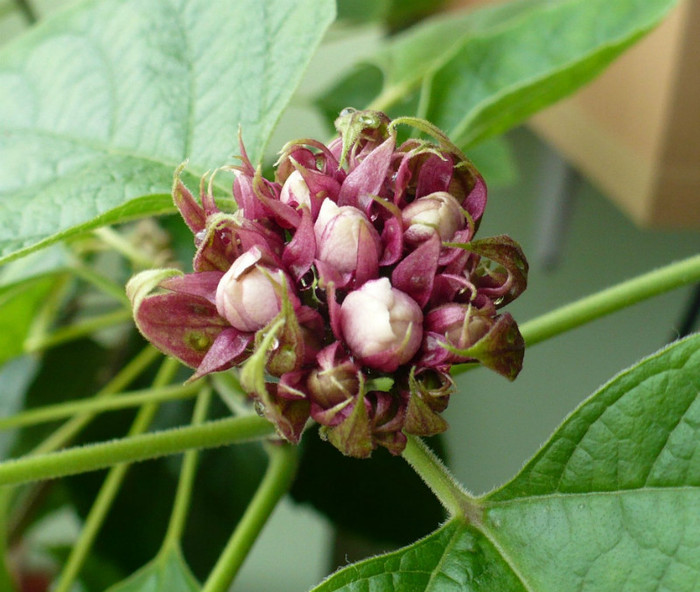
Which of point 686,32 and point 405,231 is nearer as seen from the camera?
point 405,231

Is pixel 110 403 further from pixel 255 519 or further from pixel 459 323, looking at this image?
pixel 459 323

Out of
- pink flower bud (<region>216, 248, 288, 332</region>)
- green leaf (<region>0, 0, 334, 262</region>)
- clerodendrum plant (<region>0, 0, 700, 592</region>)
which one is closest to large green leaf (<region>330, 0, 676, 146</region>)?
clerodendrum plant (<region>0, 0, 700, 592</region>)

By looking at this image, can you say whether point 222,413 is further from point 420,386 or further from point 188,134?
point 420,386

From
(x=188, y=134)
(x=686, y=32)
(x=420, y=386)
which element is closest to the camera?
(x=420, y=386)

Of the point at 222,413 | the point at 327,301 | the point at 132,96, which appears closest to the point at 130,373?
the point at 222,413

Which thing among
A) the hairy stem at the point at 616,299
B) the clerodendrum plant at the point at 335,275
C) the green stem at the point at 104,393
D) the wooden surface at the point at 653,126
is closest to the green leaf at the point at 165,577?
the clerodendrum plant at the point at 335,275

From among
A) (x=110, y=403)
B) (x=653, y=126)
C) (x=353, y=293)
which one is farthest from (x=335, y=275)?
(x=653, y=126)

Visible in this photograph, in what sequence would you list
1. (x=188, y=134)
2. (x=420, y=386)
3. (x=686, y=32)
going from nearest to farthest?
1. (x=420, y=386)
2. (x=188, y=134)
3. (x=686, y=32)
